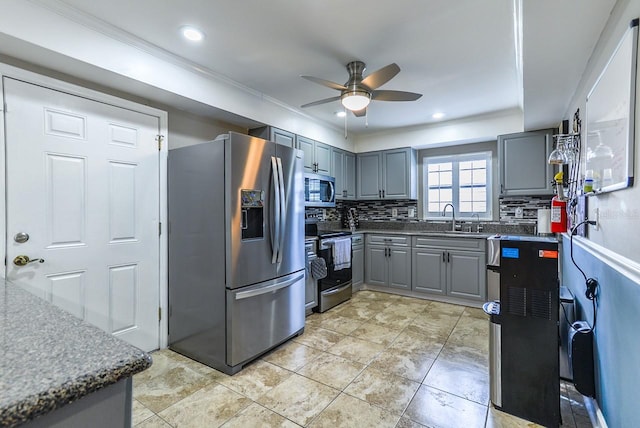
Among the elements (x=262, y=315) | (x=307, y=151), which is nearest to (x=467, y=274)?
(x=307, y=151)

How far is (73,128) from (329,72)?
2.07 metres

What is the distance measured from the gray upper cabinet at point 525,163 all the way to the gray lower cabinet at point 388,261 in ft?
4.82

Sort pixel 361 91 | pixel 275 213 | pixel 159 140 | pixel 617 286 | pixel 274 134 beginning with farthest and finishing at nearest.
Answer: pixel 274 134
pixel 159 140
pixel 275 213
pixel 361 91
pixel 617 286

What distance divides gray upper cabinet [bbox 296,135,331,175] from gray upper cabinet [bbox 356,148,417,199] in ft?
2.72

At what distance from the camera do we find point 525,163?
3799 mm

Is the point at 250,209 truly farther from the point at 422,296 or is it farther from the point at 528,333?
the point at 422,296

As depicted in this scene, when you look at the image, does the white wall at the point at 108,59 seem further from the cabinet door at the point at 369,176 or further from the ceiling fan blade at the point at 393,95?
the cabinet door at the point at 369,176

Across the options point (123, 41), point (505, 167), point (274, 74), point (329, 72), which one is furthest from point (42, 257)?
point (505, 167)

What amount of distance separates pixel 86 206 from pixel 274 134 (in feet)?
6.38

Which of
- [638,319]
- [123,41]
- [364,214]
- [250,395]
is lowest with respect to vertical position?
[250,395]

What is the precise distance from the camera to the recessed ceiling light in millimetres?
2141

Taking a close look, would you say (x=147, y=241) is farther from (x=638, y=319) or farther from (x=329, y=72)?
(x=638, y=319)

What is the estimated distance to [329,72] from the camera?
281 centimetres

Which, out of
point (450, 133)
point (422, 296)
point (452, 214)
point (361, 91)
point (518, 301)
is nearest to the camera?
point (518, 301)
